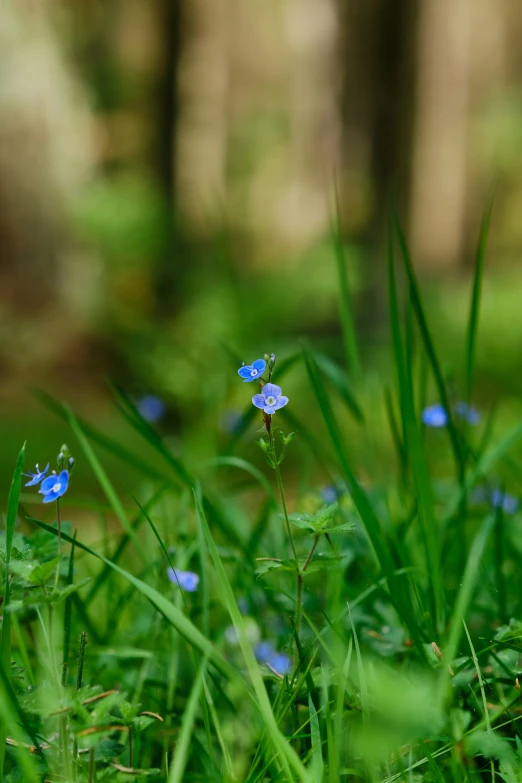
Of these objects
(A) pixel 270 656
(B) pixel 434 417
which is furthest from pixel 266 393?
(B) pixel 434 417

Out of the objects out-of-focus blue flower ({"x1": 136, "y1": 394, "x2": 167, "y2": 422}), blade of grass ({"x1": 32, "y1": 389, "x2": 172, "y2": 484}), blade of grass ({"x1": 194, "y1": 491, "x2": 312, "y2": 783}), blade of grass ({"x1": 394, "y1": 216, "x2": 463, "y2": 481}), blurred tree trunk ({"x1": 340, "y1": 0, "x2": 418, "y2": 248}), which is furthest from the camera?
blurred tree trunk ({"x1": 340, "y1": 0, "x2": 418, "y2": 248})

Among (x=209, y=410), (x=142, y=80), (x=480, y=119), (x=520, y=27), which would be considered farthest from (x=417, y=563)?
(x=520, y=27)

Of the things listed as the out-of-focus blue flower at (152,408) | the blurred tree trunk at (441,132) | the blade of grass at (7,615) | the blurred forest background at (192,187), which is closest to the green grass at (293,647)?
the blade of grass at (7,615)

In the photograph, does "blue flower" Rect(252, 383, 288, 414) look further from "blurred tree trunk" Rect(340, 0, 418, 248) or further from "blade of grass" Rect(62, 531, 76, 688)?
"blurred tree trunk" Rect(340, 0, 418, 248)

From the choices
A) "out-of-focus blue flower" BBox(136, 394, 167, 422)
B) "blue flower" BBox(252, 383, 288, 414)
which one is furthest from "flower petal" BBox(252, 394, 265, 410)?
"out-of-focus blue flower" BBox(136, 394, 167, 422)

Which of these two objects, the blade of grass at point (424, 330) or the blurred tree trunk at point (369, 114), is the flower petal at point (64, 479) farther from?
Answer: the blurred tree trunk at point (369, 114)

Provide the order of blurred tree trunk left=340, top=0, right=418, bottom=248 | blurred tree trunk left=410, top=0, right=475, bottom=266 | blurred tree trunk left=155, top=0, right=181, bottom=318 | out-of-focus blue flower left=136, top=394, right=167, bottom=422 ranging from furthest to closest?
blurred tree trunk left=410, top=0, right=475, bottom=266
blurred tree trunk left=340, top=0, right=418, bottom=248
blurred tree trunk left=155, top=0, right=181, bottom=318
out-of-focus blue flower left=136, top=394, right=167, bottom=422

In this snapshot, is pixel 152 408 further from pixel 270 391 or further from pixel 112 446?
pixel 270 391
